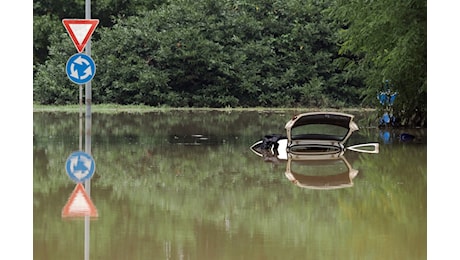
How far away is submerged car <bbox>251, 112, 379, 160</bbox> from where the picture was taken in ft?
75.3

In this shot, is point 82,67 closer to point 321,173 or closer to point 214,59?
point 321,173

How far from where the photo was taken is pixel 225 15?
153 feet

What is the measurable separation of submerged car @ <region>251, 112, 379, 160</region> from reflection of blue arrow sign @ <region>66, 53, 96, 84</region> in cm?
407

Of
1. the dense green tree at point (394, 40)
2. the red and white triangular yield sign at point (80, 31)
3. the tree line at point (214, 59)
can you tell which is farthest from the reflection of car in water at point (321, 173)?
the tree line at point (214, 59)

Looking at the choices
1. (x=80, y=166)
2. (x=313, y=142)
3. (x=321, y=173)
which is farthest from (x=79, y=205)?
(x=313, y=142)

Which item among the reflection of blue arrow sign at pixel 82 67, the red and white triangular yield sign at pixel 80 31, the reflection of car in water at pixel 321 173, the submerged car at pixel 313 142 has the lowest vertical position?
the reflection of car in water at pixel 321 173

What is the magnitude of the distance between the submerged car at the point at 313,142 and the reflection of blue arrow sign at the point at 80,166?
386 cm

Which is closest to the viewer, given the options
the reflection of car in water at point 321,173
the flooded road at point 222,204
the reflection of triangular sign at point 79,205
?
the flooded road at point 222,204

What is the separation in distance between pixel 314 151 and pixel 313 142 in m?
0.30

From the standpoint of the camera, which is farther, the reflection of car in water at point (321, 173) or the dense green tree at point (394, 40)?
the dense green tree at point (394, 40)

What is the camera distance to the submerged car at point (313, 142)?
22953 millimetres

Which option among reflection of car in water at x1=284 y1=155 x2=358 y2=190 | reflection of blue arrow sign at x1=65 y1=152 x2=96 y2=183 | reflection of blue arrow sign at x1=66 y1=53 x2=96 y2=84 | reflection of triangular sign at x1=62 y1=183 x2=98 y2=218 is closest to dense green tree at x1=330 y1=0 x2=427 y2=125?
reflection of car in water at x1=284 y1=155 x2=358 y2=190

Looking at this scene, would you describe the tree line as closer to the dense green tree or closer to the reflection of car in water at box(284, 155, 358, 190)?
the dense green tree

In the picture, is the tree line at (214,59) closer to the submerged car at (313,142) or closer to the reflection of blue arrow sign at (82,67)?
the submerged car at (313,142)
